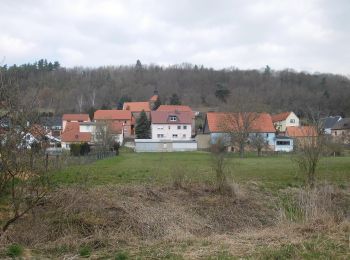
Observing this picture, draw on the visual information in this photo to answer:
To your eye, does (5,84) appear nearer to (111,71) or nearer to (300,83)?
(300,83)

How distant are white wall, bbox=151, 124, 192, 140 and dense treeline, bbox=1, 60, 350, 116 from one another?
20834mm

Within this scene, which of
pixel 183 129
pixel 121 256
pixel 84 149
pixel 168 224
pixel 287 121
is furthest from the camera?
pixel 287 121

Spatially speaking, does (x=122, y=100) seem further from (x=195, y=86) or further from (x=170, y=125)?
(x=170, y=125)

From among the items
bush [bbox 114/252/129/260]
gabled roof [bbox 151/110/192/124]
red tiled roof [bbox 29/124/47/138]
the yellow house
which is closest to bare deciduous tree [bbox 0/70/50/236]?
red tiled roof [bbox 29/124/47/138]

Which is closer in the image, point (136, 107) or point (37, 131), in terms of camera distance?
point (37, 131)

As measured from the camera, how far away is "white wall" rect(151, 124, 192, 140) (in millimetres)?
76000

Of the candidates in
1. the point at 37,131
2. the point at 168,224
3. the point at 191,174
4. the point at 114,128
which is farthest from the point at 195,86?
the point at 37,131

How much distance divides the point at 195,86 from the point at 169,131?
5035cm

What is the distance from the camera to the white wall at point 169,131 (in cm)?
7600

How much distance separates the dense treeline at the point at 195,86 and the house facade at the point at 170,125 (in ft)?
67.5

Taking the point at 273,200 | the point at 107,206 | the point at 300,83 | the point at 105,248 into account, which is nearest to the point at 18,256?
the point at 105,248

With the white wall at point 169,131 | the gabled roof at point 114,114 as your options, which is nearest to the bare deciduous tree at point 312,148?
the white wall at point 169,131

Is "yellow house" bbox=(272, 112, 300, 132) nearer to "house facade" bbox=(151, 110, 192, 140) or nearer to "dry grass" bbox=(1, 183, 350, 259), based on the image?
"house facade" bbox=(151, 110, 192, 140)

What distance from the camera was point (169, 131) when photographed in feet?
251
